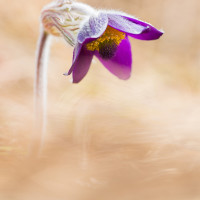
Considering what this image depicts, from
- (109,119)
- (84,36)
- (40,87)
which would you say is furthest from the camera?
(109,119)

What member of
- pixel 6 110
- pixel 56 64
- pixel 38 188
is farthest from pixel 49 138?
pixel 56 64

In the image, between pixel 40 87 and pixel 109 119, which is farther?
pixel 109 119

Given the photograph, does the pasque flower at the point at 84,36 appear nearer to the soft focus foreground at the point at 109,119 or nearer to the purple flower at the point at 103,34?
the purple flower at the point at 103,34

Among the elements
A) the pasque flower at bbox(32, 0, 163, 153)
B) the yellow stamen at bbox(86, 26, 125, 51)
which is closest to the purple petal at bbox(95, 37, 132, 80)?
the pasque flower at bbox(32, 0, 163, 153)

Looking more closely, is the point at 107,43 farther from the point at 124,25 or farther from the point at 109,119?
the point at 109,119

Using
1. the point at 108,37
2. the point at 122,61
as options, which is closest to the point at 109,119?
the point at 122,61

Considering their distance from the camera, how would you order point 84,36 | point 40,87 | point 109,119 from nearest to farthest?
point 84,36, point 40,87, point 109,119

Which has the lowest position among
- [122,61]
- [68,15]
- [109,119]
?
[109,119]
